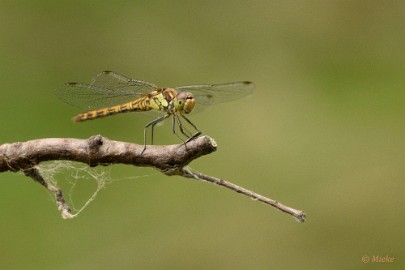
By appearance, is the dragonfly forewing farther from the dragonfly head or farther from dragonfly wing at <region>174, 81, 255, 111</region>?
the dragonfly head

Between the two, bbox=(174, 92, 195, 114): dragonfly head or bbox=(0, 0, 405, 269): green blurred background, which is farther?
bbox=(0, 0, 405, 269): green blurred background

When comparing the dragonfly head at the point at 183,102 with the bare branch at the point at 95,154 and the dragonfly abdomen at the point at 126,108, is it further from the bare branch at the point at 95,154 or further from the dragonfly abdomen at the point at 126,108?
the bare branch at the point at 95,154

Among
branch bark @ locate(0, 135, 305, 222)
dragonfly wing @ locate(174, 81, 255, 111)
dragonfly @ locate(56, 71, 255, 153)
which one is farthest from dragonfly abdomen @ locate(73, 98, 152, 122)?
branch bark @ locate(0, 135, 305, 222)

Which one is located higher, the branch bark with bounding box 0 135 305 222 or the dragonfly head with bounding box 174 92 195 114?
the dragonfly head with bounding box 174 92 195 114

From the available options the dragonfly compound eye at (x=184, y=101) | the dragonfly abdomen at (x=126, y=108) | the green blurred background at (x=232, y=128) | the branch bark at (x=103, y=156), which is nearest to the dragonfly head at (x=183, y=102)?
the dragonfly compound eye at (x=184, y=101)

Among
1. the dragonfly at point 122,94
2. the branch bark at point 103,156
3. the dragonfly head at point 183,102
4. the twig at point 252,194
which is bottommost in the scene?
the twig at point 252,194

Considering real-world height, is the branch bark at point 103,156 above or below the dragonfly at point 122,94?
below

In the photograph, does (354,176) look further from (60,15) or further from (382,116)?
(60,15)
